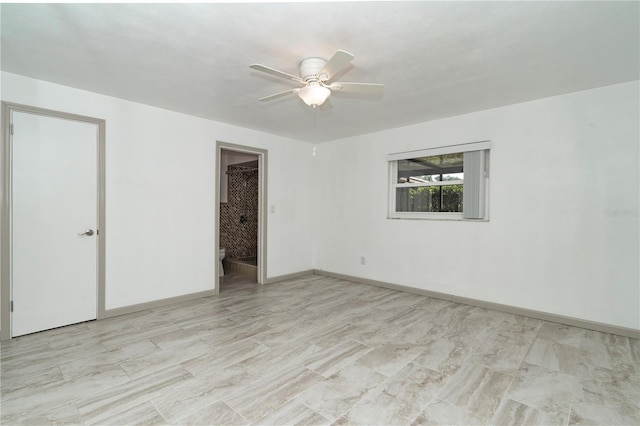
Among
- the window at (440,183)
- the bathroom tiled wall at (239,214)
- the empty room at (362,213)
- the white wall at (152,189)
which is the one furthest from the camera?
the bathroom tiled wall at (239,214)

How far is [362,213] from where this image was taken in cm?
512

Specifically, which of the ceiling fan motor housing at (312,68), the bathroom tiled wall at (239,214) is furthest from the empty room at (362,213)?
the bathroom tiled wall at (239,214)

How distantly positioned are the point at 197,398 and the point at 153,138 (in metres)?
2.99

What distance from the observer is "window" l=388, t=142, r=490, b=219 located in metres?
3.84

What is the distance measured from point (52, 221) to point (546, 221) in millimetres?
5128

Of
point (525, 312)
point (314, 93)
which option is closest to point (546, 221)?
point (525, 312)

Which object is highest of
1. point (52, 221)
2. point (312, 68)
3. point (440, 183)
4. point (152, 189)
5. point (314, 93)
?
point (312, 68)

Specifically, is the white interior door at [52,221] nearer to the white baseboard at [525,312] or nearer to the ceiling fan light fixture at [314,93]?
Result: the ceiling fan light fixture at [314,93]

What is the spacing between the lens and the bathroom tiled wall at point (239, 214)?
6.34 metres

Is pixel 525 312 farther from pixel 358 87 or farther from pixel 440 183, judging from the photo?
pixel 358 87

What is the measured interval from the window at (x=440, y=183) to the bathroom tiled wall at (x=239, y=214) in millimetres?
3088

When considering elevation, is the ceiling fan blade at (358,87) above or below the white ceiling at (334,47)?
below

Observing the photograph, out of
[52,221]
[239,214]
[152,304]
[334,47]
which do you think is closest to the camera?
[334,47]

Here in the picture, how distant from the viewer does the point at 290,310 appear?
3738mm
